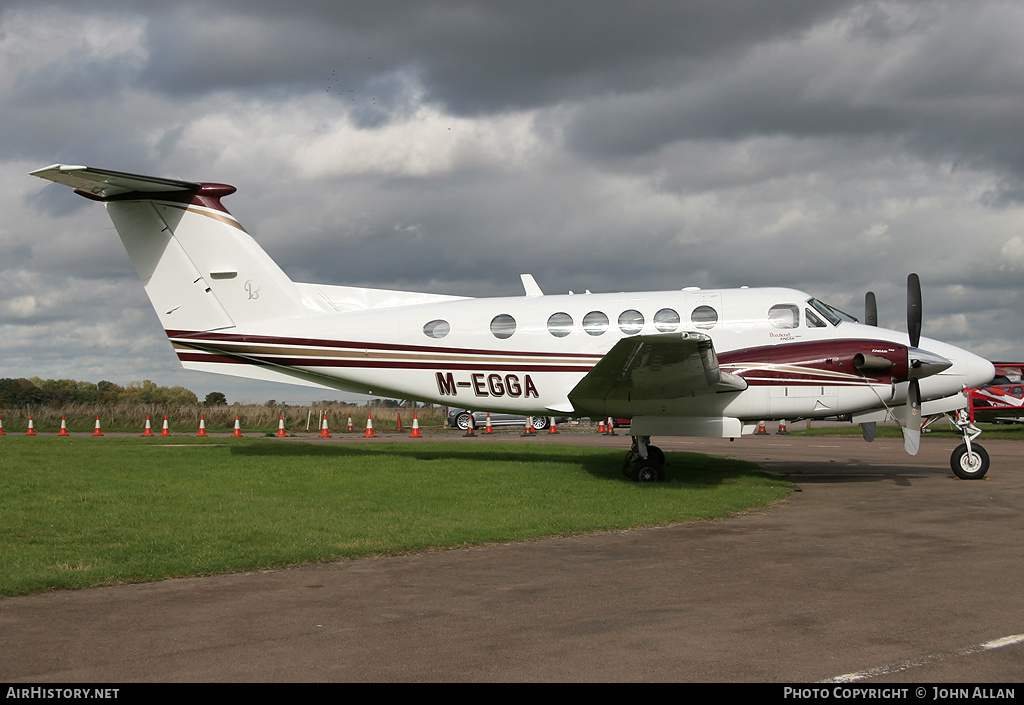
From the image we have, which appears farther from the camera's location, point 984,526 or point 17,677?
point 984,526

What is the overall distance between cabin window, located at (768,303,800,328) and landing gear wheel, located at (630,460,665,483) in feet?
11.1

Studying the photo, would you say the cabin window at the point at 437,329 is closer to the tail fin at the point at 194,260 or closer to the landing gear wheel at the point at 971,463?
the tail fin at the point at 194,260

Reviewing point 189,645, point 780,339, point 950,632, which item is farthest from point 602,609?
point 780,339

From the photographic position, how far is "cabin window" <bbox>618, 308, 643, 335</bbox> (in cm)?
1362

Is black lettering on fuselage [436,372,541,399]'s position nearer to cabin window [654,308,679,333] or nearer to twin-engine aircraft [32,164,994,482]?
twin-engine aircraft [32,164,994,482]

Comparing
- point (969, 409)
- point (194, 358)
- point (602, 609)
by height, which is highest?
point (194, 358)

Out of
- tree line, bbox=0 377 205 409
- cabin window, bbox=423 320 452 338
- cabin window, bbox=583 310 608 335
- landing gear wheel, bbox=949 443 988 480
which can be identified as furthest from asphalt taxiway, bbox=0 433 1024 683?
tree line, bbox=0 377 205 409

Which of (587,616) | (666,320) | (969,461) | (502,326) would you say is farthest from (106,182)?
(969,461)

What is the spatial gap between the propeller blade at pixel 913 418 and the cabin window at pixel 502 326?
271 inches

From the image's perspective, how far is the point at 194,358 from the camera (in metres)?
14.7
